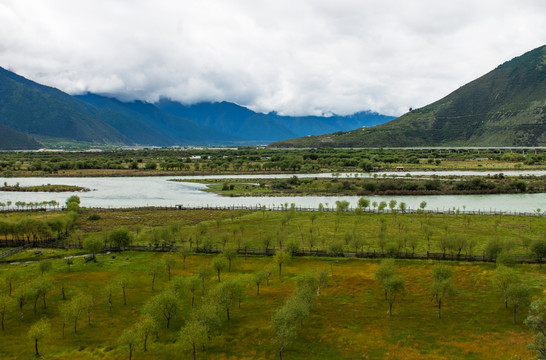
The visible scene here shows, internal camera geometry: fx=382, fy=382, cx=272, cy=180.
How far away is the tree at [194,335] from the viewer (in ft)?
126

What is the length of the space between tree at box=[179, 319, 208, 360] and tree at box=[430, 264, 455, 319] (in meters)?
28.5

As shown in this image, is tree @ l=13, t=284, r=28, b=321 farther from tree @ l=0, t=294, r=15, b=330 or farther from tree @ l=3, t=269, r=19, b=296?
tree @ l=3, t=269, r=19, b=296

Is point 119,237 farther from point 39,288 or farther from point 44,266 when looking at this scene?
point 39,288

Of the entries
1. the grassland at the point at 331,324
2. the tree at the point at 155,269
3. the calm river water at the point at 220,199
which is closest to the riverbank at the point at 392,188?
the calm river water at the point at 220,199

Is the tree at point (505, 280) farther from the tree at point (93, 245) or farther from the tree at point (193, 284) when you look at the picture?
the tree at point (93, 245)

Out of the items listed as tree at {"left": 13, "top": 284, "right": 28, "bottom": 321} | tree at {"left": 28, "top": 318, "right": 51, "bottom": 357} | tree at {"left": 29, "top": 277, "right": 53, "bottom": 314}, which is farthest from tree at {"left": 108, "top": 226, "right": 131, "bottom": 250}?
tree at {"left": 28, "top": 318, "right": 51, "bottom": 357}

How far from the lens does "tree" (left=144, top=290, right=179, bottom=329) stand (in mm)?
44469

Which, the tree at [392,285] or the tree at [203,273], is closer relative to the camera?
the tree at [392,285]

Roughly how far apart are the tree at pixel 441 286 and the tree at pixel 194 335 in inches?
1121

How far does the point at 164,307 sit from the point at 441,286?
33916 mm

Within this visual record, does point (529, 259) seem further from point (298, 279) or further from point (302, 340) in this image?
point (302, 340)

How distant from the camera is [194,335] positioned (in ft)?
125

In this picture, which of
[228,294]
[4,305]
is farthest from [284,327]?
[4,305]

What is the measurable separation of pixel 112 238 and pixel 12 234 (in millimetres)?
24338
